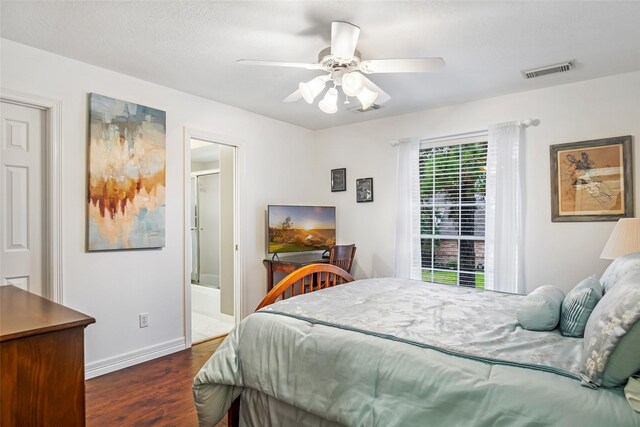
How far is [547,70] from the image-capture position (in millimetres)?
2916

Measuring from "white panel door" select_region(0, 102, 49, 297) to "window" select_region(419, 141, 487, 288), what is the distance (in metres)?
3.54

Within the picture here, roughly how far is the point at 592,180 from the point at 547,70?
1.03m

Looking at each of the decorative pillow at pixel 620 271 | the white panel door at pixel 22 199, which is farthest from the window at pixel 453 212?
the white panel door at pixel 22 199

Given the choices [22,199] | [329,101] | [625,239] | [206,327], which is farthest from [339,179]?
[22,199]

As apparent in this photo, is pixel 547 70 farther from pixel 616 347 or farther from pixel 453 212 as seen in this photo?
pixel 616 347

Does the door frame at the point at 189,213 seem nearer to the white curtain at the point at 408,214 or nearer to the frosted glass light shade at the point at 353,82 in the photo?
the white curtain at the point at 408,214

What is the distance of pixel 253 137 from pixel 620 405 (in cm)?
382

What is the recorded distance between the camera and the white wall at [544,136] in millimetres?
3045

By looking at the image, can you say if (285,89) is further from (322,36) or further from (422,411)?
(422,411)

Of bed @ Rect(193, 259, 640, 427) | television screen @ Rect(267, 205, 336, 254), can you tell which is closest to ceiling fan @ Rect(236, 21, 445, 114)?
bed @ Rect(193, 259, 640, 427)

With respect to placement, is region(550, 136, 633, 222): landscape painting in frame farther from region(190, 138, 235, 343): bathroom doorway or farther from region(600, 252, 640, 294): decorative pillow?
region(190, 138, 235, 343): bathroom doorway

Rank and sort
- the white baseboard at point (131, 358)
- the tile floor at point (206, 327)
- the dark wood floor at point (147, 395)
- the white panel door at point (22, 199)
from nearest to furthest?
the dark wood floor at point (147, 395), the white panel door at point (22, 199), the white baseboard at point (131, 358), the tile floor at point (206, 327)

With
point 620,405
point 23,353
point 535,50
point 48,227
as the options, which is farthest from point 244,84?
point 620,405

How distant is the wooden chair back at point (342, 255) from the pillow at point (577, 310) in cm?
245
